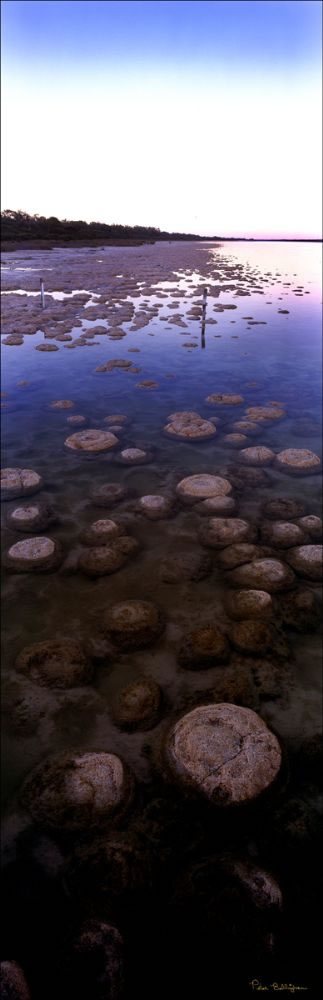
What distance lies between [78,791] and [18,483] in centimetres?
394

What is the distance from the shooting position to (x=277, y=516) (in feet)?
17.3

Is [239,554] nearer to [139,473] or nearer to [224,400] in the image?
[139,473]

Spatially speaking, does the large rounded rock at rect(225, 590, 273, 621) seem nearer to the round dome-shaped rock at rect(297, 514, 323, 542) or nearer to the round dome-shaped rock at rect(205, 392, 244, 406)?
the round dome-shaped rock at rect(297, 514, 323, 542)

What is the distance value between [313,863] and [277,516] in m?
3.38

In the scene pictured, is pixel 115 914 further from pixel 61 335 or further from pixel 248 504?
pixel 61 335

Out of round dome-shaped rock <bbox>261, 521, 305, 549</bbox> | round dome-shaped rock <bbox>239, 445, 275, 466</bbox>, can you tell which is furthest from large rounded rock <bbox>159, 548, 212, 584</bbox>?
round dome-shaped rock <bbox>239, 445, 275, 466</bbox>

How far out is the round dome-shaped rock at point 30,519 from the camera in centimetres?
501

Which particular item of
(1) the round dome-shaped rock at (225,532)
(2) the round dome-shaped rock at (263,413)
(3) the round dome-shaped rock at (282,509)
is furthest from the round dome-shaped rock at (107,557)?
(2) the round dome-shaped rock at (263,413)

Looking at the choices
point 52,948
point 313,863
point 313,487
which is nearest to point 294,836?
point 313,863

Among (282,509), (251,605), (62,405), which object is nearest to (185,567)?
(251,605)

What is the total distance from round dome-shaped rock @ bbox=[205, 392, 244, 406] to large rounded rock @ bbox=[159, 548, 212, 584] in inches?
194

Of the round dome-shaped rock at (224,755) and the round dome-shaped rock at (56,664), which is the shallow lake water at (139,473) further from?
the round dome-shaped rock at (224,755)

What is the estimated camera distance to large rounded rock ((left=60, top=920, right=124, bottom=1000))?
188 cm

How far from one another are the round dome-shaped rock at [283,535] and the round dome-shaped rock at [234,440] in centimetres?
246
